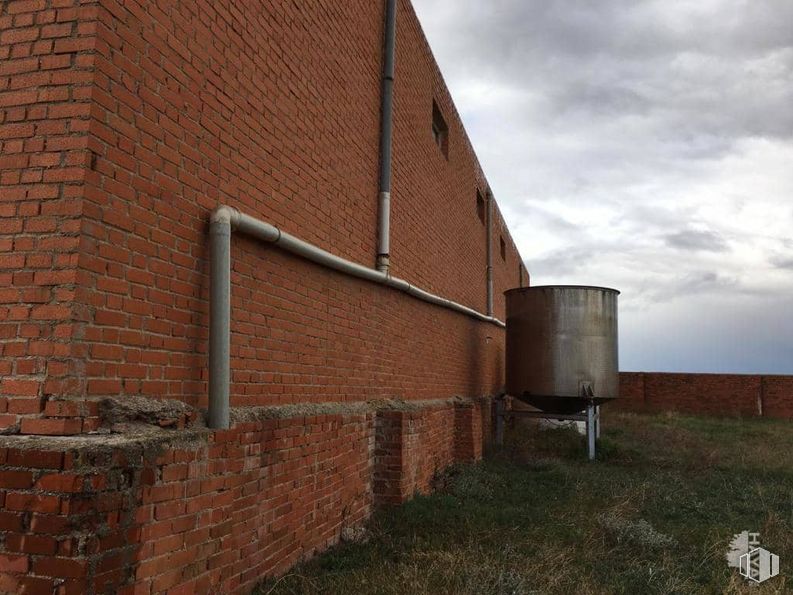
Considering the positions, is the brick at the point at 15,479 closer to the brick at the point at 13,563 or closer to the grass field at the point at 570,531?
the brick at the point at 13,563

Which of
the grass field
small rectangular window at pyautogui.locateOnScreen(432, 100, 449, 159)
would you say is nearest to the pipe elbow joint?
the grass field

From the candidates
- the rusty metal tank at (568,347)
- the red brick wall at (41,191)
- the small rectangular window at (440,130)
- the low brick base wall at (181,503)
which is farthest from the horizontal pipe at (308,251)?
the rusty metal tank at (568,347)

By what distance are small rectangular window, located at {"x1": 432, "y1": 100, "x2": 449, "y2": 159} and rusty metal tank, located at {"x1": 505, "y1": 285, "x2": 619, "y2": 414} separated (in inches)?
111

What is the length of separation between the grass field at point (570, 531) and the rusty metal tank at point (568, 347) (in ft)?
3.44

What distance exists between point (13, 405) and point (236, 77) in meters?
2.13

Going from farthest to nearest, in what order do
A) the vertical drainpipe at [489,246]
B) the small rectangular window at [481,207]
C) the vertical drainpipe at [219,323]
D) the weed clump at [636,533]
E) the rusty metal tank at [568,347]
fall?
the small rectangular window at [481,207] < the vertical drainpipe at [489,246] < the rusty metal tank at [568,347] < the weed clump at [636,533] < the vertical drainpipe at [219,323]

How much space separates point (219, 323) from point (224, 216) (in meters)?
0.55

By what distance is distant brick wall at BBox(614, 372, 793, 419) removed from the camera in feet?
73.4

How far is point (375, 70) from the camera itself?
6.12 meters

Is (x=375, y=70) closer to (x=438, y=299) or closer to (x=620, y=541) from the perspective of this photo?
(x=438, y=299)

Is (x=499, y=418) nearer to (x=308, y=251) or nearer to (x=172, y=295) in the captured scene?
(x=308, y=251)

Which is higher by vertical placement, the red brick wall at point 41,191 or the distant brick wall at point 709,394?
the red brick wall at point 41,191

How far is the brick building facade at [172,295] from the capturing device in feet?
7.84

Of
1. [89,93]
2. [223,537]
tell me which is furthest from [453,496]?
[89,93]
